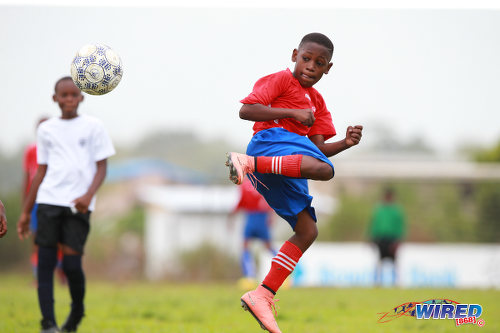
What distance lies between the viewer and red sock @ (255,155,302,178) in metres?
4.56

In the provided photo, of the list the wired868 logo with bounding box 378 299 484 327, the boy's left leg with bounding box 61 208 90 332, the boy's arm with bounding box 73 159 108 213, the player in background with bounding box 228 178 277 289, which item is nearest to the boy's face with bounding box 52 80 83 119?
the boy's arm with bounding box 73 159 108 213

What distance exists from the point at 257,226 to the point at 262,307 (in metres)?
8.46

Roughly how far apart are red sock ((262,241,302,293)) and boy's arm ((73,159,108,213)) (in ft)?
5.89

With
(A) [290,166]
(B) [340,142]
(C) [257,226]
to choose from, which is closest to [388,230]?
(C) [257,226]

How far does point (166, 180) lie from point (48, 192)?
3343 cm

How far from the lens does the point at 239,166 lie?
4.49 meters

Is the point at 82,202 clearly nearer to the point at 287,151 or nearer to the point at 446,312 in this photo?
the point at 287,151

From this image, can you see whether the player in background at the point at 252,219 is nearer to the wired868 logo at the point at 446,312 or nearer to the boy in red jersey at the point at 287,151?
the wired868 logo at the point at 446,312

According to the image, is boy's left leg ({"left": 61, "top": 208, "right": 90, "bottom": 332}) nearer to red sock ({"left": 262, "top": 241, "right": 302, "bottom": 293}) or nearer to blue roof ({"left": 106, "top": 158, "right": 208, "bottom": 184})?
red sock ({"left": 262, "top": 241, "right": 302, "bottom": 293})

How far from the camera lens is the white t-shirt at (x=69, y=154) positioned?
18.6 ft

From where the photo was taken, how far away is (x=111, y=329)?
235 inches

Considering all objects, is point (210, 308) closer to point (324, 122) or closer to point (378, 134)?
point (324, 122)

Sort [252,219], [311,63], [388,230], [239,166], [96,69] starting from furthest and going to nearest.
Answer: [388,230] < [252,219] < [96,69] < [311,63] < [239,166]

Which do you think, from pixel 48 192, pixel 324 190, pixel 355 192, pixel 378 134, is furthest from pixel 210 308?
pixel 378 134
